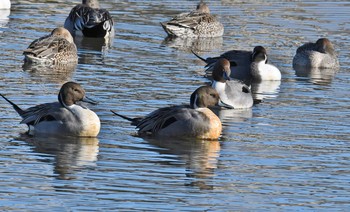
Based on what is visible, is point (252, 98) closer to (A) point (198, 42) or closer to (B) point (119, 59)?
(B) point (119, 59)

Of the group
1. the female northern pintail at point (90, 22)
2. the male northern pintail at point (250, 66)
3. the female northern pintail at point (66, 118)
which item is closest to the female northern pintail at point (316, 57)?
the male northern pintail at point (250, 66)

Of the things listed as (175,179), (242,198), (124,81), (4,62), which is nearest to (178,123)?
(175,179)

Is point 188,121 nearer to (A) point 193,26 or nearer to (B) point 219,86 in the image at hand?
(B) point 219,86

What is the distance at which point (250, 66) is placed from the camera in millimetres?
19562

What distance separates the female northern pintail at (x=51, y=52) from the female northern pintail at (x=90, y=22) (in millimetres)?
2930

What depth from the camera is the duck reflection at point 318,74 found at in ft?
62.6

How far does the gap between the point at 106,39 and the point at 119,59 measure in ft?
9.89

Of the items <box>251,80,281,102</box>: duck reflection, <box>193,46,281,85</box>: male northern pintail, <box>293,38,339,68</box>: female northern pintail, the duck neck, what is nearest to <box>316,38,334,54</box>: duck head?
<box>293,38,339,68</box>: female northern pintail

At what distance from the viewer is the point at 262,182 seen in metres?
11.1

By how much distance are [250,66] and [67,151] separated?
25.0 feet

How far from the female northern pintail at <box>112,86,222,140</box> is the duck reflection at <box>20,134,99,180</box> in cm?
77

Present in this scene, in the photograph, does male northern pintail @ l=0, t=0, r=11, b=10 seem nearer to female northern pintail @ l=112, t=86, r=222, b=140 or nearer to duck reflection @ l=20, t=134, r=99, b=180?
female northern pintail @ l=112, t=86, r=222, b=140

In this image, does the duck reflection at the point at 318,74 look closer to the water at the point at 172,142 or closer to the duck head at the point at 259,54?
the water at the point at 172,142

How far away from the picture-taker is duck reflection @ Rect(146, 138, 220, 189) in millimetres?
11305
